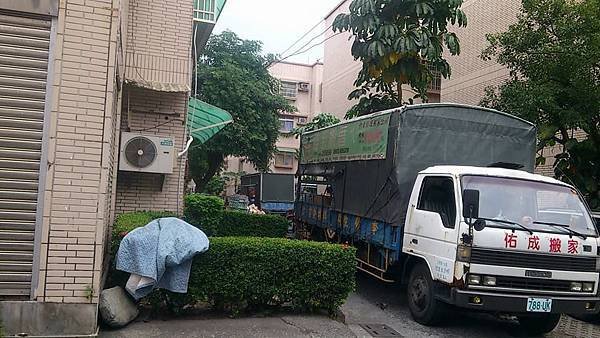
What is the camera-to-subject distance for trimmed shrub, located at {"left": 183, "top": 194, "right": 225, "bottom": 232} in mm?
9734

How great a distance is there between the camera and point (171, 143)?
8.94m

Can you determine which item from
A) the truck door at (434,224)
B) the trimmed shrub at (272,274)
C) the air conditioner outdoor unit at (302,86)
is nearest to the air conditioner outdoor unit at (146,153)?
the trimmed shrub at (272,274)

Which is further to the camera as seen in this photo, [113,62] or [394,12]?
[394,12]

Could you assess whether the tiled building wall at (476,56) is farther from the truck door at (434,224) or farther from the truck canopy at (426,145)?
the truck door at (434,224)

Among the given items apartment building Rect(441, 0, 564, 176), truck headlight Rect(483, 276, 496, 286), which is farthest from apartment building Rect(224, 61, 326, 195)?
truck headlight Rect(483, 276, 496, 286)

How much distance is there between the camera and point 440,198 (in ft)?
25.1

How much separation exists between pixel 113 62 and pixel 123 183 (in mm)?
4148

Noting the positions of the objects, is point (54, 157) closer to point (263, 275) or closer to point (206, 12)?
point (263, 275)

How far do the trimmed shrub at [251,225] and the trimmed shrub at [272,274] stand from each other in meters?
5.70

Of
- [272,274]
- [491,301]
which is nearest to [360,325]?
[272,274]

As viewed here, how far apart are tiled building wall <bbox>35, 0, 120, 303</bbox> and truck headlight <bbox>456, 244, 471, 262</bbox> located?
4.24 m

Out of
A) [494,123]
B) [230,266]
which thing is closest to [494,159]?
[494,123]

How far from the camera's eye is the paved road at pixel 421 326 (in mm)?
7254

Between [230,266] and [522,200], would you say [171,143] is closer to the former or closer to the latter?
[230,266]
